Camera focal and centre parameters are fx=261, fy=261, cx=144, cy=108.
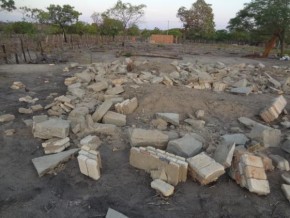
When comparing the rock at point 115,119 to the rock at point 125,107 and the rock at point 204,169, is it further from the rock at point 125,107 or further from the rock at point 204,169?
the rock at point 204,169

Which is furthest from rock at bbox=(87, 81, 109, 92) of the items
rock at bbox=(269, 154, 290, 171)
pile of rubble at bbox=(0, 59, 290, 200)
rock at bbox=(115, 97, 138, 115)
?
rock at bbox=(269, 154, 290, 171)

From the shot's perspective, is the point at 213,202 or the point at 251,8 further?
the point at 251,8

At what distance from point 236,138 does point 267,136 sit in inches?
20.3

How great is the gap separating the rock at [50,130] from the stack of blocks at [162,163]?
1426mm

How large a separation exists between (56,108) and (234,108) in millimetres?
4100

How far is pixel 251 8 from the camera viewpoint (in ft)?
Answer: 62.5

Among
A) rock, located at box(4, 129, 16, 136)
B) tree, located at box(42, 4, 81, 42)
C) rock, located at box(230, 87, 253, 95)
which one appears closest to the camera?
rock, located at box(4, 129, 16, 136)

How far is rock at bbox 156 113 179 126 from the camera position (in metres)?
5.18

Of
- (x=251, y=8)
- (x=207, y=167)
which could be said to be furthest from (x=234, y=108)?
(x=251, y=8)

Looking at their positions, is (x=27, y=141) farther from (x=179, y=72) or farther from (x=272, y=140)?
(x=179, y=72)

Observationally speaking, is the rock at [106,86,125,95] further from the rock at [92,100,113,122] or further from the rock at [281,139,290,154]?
the rock at [281,139,290,154]

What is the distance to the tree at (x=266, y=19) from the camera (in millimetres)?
17266

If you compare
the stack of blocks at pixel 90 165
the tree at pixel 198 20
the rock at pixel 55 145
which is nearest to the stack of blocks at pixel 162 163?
the stack of blocks at pixel 90 165

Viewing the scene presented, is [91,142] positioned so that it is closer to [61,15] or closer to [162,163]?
[162,163]
